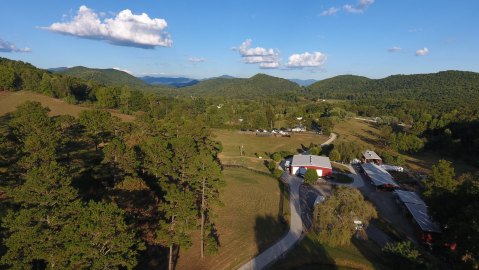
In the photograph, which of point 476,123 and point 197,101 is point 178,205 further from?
point 197,101

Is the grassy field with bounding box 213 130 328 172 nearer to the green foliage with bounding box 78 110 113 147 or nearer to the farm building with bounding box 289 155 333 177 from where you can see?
the farm building with bounding box 289 155 333 177

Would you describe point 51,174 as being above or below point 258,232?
above

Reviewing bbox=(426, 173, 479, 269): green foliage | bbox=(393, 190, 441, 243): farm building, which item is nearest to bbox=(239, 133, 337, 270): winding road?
bbox=(393, 190, 441, 243): farm building

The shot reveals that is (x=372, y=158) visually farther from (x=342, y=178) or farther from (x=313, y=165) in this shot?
(x=313, y=165)

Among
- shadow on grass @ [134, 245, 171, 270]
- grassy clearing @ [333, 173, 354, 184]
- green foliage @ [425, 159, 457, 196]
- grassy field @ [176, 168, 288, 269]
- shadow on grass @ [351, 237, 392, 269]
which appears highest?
green foliage @ [425, 159, 457, 196]

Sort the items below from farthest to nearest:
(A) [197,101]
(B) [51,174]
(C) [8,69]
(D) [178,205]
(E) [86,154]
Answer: (A) [197,101], (C) [8,69], (E) [86,154], (D) [178,205], (B) [51,174]

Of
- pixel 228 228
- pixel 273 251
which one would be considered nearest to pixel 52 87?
pixel 228 228

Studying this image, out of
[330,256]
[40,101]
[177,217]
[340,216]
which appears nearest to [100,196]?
[177,217]
